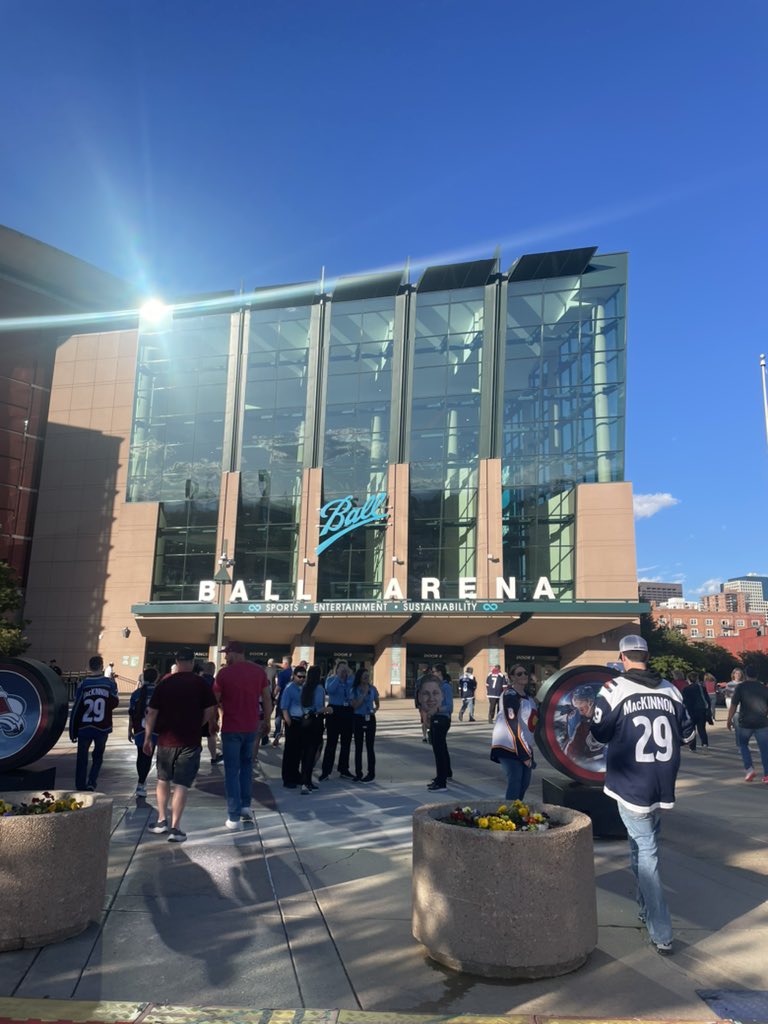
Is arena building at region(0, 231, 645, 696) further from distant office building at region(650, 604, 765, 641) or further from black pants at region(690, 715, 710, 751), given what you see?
distant office building at region(650, 604, 765, 641)

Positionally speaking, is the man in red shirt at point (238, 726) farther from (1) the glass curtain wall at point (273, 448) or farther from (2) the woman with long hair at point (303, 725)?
(1) the glass curtain wall at point (273, 448)

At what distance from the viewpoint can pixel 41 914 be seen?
4402 mm

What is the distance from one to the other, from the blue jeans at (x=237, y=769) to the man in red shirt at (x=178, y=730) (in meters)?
0.47

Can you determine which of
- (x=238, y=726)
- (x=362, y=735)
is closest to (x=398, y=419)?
(x=362, y=735)

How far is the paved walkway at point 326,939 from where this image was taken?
3795 millimetres

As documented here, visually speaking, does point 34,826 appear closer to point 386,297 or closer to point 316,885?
point 316,885

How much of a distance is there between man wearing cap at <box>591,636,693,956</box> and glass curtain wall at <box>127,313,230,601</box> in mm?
40983

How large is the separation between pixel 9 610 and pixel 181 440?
1484 centimetres

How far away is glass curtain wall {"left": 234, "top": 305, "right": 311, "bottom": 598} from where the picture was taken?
4384cm

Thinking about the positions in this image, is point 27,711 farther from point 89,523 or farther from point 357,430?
point 89,523

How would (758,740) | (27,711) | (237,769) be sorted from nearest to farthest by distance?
1. (237,769)
2. (27,711)
3. (758,740)

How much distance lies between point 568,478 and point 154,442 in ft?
83.8

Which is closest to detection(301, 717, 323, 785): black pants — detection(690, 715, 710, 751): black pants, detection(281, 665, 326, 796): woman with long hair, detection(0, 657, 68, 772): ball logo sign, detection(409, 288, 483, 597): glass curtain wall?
detection(281, 665, 326, 796): woman with long hair

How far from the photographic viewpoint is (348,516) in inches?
1704
